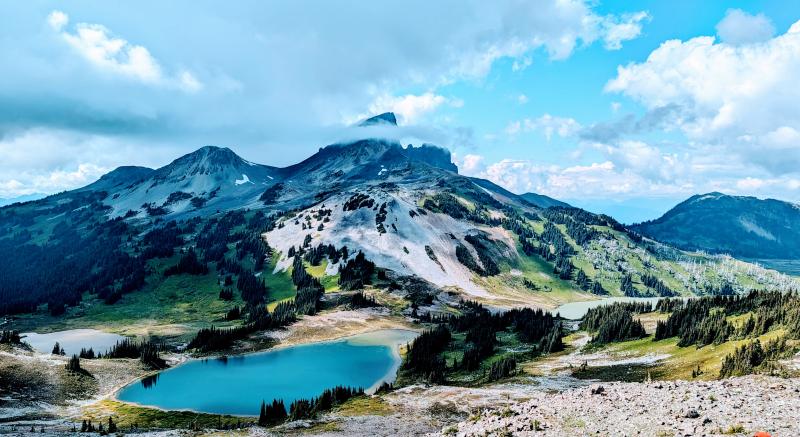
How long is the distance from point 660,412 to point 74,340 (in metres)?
166

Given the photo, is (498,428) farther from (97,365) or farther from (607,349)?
(97,365)

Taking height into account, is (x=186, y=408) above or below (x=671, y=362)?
below

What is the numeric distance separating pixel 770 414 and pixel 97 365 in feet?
331

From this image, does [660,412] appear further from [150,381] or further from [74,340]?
[74,340]

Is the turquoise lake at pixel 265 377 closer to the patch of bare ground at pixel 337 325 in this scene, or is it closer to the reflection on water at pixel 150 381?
the reflection on water at pixel 150 381

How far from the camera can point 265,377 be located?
9888 cm

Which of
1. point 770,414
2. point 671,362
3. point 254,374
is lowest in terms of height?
point 254,374

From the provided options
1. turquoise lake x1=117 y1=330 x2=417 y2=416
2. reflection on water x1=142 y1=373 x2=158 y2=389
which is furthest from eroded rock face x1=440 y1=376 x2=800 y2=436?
reflection on water x1=142 y1=373 x2=158 y2=389

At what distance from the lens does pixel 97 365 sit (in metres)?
89.2

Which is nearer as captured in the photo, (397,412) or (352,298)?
(397,412)

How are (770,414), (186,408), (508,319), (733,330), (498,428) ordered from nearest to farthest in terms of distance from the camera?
(770,414)
(498,428)
(186,408)
(733,330)
(508,319)

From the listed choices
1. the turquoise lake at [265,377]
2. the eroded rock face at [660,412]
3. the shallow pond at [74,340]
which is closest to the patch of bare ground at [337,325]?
the turquoise lake at [265,377]

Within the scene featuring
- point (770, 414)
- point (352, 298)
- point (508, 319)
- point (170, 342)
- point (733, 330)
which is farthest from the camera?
point (352, 298)

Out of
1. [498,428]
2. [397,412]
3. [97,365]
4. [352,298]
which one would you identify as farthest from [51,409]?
[352,298]
